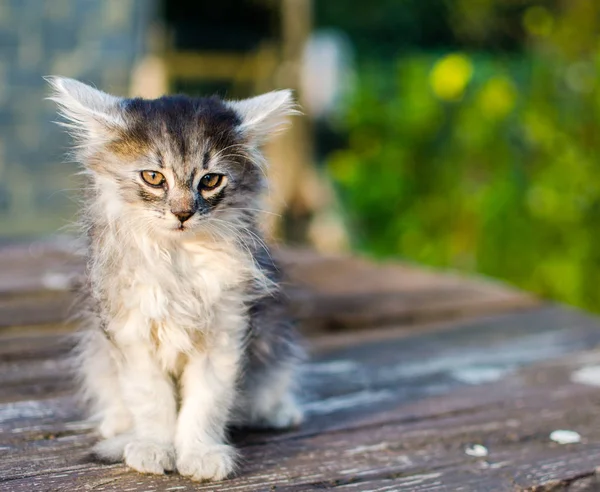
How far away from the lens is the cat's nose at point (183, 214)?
2.04 metres

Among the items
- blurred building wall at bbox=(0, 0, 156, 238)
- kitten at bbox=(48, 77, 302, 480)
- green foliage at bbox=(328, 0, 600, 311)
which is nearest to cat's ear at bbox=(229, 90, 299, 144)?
kitten at bbox=(48, 77, 302, 480)

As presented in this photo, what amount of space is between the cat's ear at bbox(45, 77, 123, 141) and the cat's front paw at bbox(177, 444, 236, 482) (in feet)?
2.95

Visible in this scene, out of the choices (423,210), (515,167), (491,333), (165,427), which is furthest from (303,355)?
(423,210)

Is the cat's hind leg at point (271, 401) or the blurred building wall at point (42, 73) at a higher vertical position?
the blurred building wall at point (42, 73)

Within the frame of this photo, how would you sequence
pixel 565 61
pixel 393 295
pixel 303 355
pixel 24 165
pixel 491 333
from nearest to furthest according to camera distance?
1. pixel 303 355
2. pixel 491 333
3. pixel 393 295
4. pixel 565 61
5. pixel 24 165

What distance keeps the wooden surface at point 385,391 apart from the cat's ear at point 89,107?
2.52 feet

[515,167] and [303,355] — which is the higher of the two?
[515,167]

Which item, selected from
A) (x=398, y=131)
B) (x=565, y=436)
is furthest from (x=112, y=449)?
(x=398, y=131)

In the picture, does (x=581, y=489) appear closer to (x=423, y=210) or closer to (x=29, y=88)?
Result: (x=423, y=210)

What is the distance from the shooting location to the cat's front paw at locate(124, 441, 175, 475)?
207 cm

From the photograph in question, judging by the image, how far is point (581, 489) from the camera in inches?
86.4

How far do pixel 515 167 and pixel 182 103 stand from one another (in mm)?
4017

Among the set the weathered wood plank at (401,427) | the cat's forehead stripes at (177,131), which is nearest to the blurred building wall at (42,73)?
the weathered wood plank at (401,427)

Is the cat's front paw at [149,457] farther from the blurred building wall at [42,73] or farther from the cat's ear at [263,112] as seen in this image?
the blurred building wall at [42,73]
